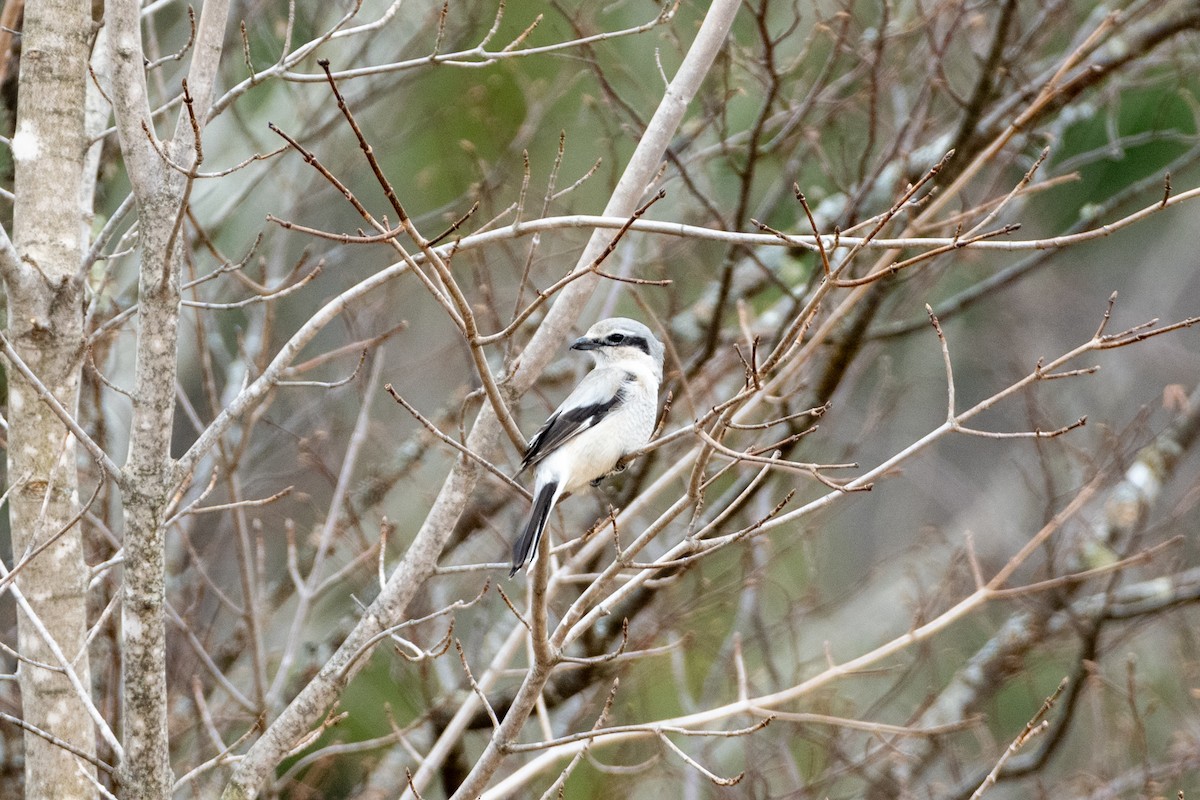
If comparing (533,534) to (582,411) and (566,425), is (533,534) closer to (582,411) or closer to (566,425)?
(566,425)

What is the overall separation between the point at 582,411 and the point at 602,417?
0.08 metres

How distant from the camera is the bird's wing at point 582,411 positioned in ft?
13.6

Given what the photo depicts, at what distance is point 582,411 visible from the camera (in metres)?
4.36

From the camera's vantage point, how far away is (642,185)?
3.78 m

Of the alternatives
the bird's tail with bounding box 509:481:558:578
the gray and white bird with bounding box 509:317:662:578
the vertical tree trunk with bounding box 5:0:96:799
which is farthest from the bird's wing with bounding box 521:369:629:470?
the vertical tree trunk with bounding box 5:0:96:799

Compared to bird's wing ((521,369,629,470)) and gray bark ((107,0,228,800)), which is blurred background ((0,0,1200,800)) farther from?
gray bark ((107,0,228,800))

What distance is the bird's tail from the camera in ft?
11.1

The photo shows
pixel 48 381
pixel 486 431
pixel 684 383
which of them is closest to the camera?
pixel 48 381

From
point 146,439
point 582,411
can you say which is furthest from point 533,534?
point 146,439

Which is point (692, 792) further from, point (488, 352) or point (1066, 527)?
point (1066, 527)

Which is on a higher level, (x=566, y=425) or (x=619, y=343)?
(x=619, y=343)

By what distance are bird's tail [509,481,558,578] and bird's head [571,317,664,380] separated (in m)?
0.98

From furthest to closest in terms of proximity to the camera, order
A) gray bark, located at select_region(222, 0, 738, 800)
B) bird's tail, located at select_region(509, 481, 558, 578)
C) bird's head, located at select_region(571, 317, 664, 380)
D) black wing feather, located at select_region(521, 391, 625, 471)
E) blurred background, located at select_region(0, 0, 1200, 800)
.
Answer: blurred background, located at select_region(0, 0, 1200, 800) < bird's head, located at select_region(571, 317, 664, 380) < black wing feather, located at select_region(521, 391, 625, 471) < gray bark, located at select_region(222, 0, 738, 800) < bird's tail, located at select_region(509, 481, 558, 578)

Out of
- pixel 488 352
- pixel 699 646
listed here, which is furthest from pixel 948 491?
pixel 488 352
